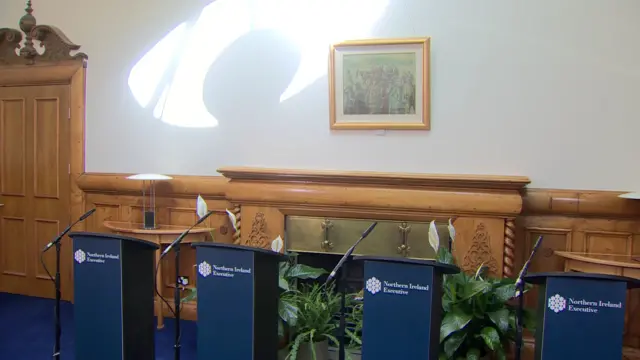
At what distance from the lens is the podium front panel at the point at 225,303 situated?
7.07 ft

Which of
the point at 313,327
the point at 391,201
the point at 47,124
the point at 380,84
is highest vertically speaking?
the point at 380,84

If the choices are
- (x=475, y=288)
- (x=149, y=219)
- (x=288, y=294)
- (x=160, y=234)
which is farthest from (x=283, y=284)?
(x=149, y=219)

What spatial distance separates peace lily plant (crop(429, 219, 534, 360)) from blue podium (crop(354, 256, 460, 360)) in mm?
598

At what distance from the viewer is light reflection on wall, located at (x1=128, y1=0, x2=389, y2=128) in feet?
11.5

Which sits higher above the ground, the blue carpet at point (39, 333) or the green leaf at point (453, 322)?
the green leaf at point (453, 322)

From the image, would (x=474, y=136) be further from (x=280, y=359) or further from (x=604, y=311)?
(x=280, y=359)

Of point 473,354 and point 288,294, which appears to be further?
point 288,294

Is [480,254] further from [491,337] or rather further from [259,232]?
[259,232]

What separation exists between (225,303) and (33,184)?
308 cm

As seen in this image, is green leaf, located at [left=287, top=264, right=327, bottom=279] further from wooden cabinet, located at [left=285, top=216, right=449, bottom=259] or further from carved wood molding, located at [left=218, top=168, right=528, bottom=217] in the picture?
carved wood molding, located at [left=218, top=168, right=528, bottom=217]

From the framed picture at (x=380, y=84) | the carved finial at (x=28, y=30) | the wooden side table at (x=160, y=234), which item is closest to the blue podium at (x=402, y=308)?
the framed picture at (x=380, y=84)

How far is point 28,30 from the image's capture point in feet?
13.6

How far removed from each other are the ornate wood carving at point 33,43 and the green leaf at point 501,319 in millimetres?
3747

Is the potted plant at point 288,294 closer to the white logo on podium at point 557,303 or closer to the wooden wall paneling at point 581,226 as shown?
the white logo on podium at point 557,303
